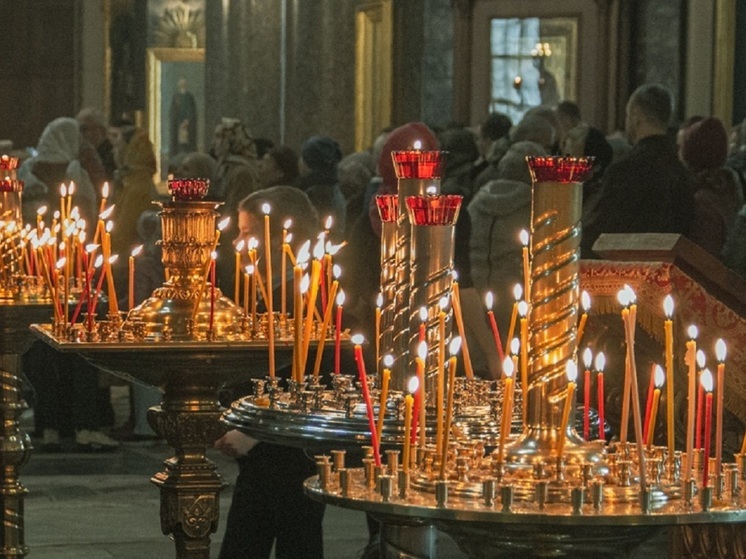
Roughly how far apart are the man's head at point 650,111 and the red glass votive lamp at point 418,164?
3.22m

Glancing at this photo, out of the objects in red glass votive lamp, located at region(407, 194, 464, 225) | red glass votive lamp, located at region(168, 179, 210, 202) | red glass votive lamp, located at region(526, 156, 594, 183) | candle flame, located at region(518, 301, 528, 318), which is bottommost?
candle flame, located at region(518, 301, 528, 318)

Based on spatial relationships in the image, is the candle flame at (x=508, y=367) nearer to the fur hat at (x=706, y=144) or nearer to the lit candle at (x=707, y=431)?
the lit candle at (x=707, y=431)

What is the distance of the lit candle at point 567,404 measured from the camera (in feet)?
9.26

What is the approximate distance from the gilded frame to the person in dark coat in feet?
50.0

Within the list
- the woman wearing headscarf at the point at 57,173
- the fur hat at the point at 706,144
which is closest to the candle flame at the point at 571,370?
the fur hat at the point at 706,144

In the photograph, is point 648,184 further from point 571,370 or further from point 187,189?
point 571,370

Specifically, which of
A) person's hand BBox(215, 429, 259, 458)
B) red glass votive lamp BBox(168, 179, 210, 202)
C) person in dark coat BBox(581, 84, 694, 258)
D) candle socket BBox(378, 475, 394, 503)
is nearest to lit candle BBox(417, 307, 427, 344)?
candle socket BBox(378, 475, 394, 503)

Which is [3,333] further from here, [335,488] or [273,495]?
[335,488]

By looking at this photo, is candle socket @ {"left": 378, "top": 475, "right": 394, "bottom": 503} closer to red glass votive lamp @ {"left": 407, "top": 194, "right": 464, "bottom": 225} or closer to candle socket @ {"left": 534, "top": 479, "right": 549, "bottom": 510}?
candle socket @ {"left": 534, "top": 479, "right": 549, "bottom": 510}

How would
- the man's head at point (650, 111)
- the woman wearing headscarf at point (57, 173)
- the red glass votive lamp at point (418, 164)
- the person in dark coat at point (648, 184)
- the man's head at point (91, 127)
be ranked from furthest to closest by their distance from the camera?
the man's head at point (91, 127) < the woman wearing headscarf at point (57, 173) < the man's head at point (650, 111) < the person in dark coat at point (648, 184) < the red glass votive lamp at point (418, 164)

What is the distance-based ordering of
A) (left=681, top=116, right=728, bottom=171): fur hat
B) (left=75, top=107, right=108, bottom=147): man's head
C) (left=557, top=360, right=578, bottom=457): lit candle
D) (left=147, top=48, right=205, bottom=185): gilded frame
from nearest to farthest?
(left=557, top=360, right=578, bottom=457): lit candle, (left=681, top=116, right=728, bottom=171): fur hat, (left=75, top=107, right=108, bottom=147): man's head, (left=147, top=48, right=205, bottom=185): gilded frame

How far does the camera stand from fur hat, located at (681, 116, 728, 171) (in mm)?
7703

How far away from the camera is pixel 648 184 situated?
22.2ft

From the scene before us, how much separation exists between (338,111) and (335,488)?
1339cm
